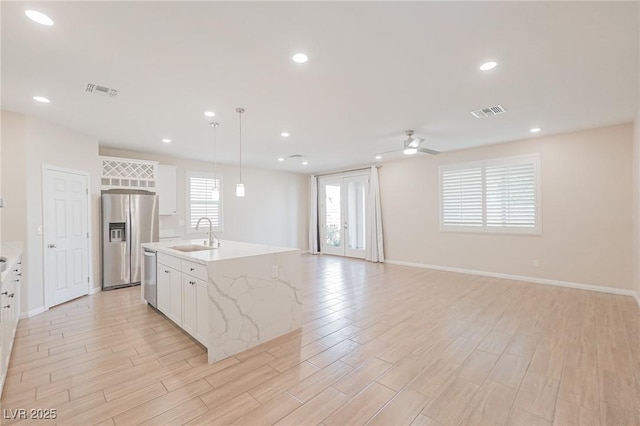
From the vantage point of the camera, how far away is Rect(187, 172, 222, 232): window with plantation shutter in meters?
6.86

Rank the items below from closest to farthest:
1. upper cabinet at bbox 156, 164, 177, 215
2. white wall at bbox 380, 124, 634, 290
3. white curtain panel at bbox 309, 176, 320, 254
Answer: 1. white wall at bbox 380, 124, 634, 290
2. upper cabinet at bbox 156, 164, 177, 215
3. white curtain panel at bbox 309, 176, 320, 254

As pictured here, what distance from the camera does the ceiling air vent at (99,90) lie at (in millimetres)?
2926

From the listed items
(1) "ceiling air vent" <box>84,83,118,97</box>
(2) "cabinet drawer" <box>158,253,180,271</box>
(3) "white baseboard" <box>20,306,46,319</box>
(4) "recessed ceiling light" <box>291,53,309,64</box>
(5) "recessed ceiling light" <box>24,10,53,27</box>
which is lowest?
(3) "white baseboard" <box>20,306,46,319</box>

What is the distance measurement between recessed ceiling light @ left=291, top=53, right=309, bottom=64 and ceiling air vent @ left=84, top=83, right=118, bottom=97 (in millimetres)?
2056

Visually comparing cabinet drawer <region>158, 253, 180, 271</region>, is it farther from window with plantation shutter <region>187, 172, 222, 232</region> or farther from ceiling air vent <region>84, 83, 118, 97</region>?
window with plantation shutter <region>187, 172, 222, 232</region>

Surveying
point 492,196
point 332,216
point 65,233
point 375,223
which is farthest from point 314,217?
point 65,233

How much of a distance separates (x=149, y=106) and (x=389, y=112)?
3.07m

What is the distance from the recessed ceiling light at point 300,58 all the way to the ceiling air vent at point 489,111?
2591mm

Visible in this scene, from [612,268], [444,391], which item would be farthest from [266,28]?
[612,268]

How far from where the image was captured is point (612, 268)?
15.0 feet

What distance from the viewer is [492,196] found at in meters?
5.78

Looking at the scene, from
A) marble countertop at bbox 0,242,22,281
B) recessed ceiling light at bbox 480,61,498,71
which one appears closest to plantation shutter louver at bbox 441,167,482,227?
recessed ceiling light at bbox 480,61,498,71

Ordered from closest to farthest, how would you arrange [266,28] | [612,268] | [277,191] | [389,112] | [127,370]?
1. [266,28]
2. [127,370]
3. [389,112]
4. [612,268]
5. [277,191]

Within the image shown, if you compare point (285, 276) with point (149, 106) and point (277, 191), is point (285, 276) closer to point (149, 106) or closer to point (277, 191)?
point (149, 106)
